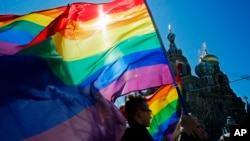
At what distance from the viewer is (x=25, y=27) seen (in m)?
4.15

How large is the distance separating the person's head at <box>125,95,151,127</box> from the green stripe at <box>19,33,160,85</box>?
0.61 m

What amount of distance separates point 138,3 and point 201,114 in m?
37.6

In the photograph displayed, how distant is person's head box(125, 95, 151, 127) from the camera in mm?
3291

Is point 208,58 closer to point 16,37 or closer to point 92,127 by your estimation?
point 16,37

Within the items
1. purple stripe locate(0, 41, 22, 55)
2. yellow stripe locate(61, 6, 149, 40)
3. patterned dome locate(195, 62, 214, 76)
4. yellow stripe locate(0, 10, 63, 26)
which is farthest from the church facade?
purple stripe locate(0, 41, 22, 55)

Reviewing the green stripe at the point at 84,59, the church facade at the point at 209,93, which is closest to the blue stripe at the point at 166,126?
the green stripe at the point at 84,59

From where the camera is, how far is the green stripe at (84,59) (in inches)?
137

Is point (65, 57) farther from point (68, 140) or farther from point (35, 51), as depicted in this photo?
point (68, 140)

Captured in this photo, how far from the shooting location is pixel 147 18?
4711 millimetres

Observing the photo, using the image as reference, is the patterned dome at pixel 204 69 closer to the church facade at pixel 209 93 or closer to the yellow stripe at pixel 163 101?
the church facade at pixel 209 93

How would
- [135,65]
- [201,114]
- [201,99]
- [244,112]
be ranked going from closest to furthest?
[135,65]
[201,114]
[201,99]
[244,112]

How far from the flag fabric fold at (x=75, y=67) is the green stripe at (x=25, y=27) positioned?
11 millimetres

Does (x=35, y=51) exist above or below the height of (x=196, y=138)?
above

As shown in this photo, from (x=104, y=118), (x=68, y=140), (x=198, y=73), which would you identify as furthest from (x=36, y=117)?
(x=198, y=73)
